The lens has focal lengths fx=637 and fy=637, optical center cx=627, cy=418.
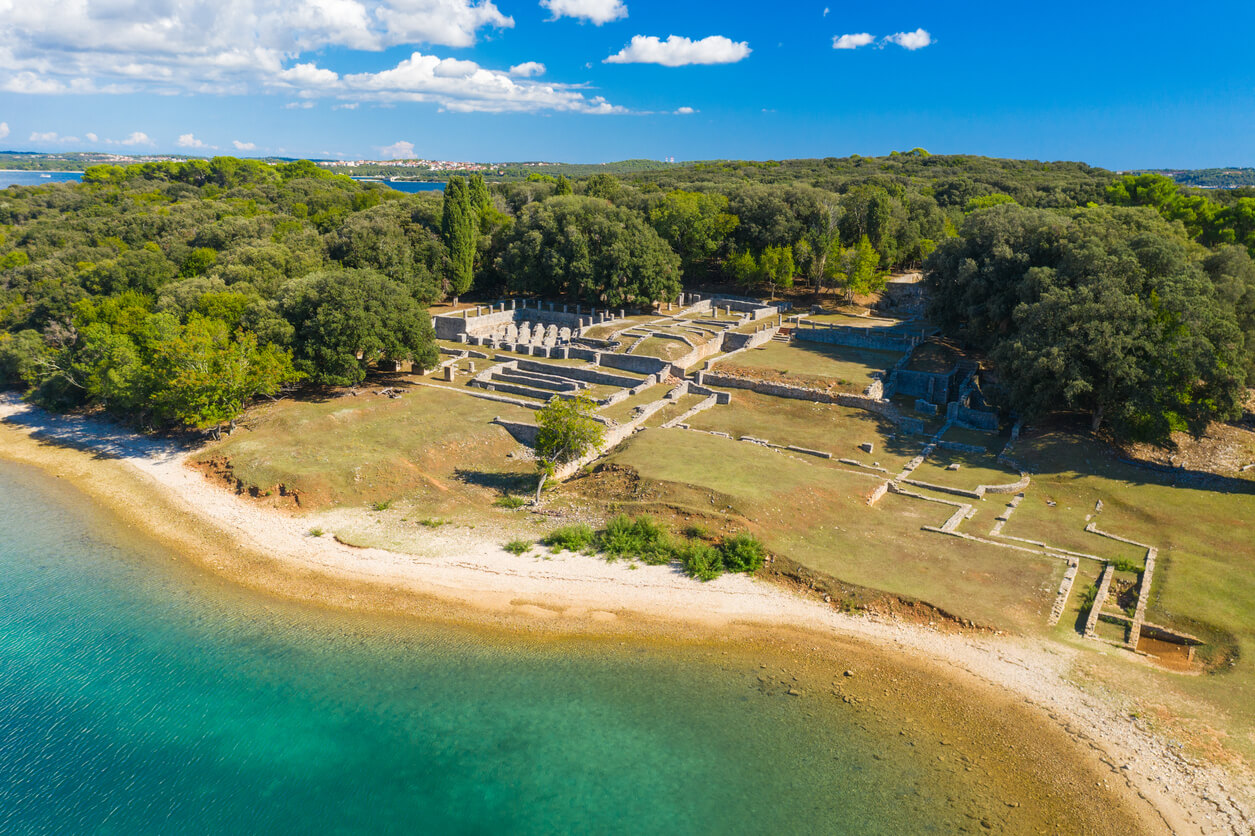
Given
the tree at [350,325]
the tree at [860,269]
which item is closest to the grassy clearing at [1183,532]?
the tree at [860,269]

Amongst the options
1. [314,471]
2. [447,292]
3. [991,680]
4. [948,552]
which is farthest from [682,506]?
[447,292]

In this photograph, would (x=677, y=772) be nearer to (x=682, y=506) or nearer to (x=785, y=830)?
(x=785, y=830)

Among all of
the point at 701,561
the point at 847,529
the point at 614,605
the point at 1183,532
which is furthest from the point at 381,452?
the point at 1183,532

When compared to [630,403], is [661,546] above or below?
below

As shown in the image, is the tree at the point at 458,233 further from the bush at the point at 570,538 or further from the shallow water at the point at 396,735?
the shallow water at the point at 396,735

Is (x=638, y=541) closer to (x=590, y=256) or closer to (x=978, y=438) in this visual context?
(x=978, y=438)

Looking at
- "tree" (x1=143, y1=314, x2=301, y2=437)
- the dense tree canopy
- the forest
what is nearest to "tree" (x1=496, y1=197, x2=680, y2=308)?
the forest
